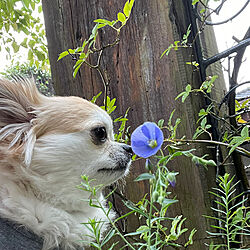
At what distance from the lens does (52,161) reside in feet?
3.46

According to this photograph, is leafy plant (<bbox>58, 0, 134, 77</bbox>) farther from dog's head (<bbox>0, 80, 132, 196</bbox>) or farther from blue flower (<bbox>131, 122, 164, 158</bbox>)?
blue flower (<bbox>131, 122, 164, 158</bbox>)

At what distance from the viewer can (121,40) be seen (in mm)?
1300

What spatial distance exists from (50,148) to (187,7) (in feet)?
2.69

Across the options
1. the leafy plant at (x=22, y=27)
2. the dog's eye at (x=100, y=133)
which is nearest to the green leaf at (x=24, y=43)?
the leafy plant at (x=22, y=27)

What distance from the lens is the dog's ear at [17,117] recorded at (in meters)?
1.04

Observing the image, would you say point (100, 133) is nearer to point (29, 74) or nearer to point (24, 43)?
point (29, 74)

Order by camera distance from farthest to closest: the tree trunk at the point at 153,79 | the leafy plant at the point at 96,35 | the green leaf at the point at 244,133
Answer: the tree trunk at the point at 153,79, the leafy plant at the point at 96,35, the green leaf at the point at 244,133

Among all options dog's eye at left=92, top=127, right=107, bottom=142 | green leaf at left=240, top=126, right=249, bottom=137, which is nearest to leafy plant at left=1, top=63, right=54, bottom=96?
dog's eye at left=92, top=127, right=107, bottom=142

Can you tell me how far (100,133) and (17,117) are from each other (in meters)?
0.32

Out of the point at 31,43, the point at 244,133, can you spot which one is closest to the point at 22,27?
the point at 31,43

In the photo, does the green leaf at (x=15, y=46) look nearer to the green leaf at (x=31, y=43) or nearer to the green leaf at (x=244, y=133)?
the green leaf at (x=31, y=43)

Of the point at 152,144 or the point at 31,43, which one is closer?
the point at 152,144

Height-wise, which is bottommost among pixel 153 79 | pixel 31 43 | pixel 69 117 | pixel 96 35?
pixel 69 117

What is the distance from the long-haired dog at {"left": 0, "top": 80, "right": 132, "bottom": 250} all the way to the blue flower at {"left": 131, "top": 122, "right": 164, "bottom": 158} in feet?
1.98
